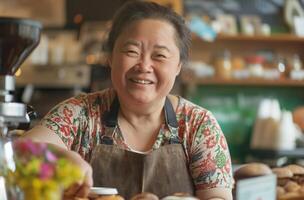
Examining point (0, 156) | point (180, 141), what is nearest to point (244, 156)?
point (180, 141)

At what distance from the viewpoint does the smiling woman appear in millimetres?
1739

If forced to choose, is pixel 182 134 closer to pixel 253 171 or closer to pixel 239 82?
pixel 253 171

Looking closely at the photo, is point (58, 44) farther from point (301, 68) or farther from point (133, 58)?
point (133, 58)

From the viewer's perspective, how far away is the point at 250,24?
5.15 m

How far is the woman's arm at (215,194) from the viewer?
1.70 m

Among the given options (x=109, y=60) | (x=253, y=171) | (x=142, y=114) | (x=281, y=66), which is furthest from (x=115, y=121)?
(x=281, y=66)

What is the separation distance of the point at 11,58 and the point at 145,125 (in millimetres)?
598

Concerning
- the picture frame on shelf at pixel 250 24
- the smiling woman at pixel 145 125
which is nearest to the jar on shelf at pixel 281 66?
the picture frame on shelf at pixel 250 24

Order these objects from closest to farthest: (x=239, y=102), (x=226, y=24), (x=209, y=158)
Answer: (x=209, y=158) → (x=226, y=24) → (x=239, y=102)

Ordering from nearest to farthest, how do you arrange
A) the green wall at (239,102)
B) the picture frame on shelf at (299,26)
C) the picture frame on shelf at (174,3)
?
the picture frame on shelf at (174,3), the picture frame on shelf at (299,26), the green wall at (239,102)

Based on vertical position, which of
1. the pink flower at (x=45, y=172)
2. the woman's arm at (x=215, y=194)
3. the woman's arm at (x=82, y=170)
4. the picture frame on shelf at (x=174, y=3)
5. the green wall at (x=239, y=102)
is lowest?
the green wall at (x=239, y=102)

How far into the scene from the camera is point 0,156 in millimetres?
1108

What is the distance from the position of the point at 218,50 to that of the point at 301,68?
2.29 feet

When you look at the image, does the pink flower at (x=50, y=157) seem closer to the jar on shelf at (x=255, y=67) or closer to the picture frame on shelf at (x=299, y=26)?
the jar on shelf at (x=255, y=67)
